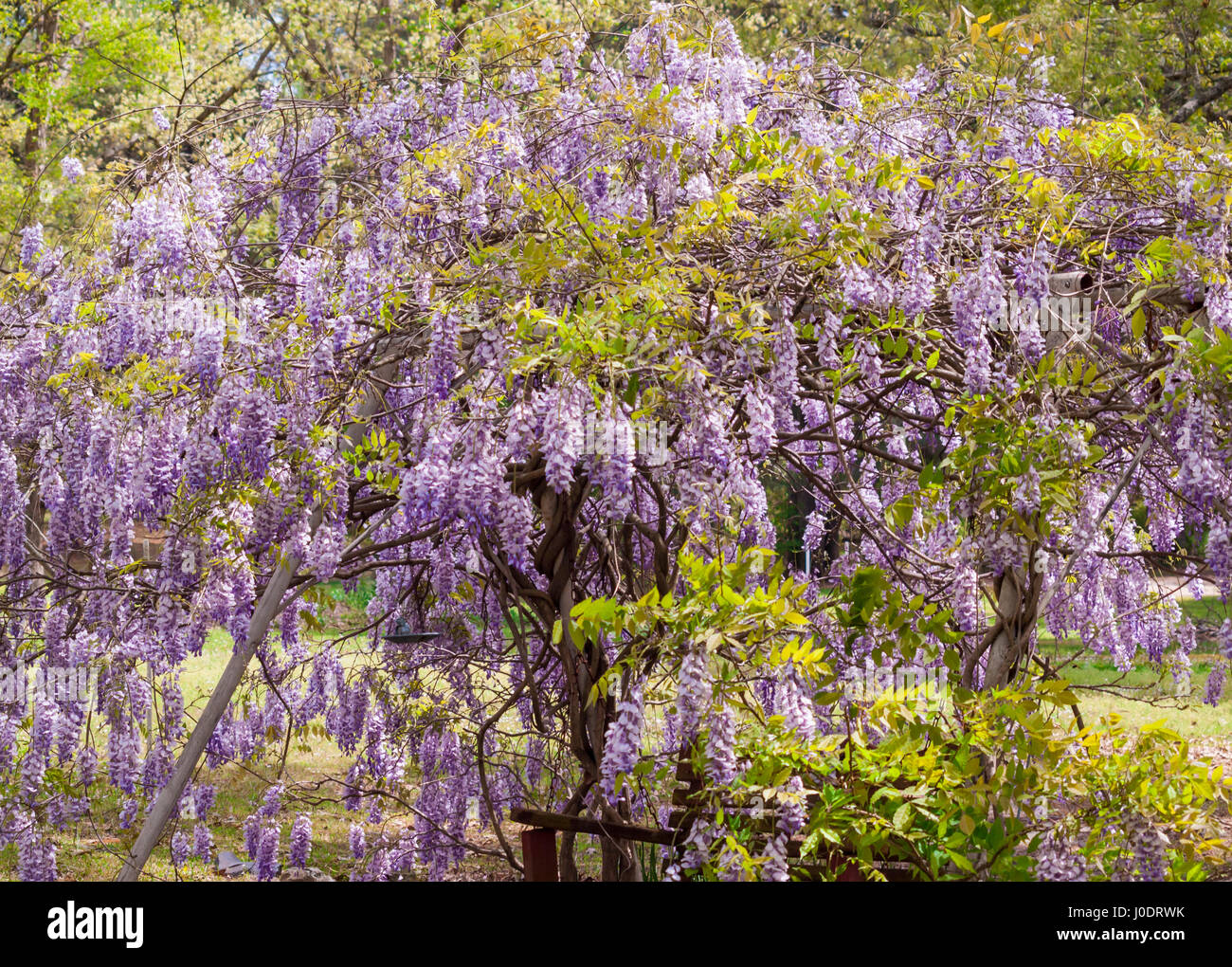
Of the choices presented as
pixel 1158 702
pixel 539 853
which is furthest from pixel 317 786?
pixel 1158 702

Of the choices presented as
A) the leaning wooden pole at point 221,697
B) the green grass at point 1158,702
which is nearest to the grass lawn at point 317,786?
the green grass at point 1158,702

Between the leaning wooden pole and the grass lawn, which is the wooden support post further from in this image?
the grass lawn

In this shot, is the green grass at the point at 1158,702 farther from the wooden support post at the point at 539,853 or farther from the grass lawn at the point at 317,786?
the wooden support post at the point at 539,853

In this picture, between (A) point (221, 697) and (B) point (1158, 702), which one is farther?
(B) point (1158, 702)

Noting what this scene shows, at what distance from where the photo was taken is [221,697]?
3.49 metres

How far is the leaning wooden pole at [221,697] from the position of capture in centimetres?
339

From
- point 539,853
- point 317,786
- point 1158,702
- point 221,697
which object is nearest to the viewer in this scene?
point 221,697

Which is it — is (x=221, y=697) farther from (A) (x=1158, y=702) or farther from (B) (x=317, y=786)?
(A) (x=1158, y=702)

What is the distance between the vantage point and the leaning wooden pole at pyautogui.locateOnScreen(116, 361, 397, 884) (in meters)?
3.39

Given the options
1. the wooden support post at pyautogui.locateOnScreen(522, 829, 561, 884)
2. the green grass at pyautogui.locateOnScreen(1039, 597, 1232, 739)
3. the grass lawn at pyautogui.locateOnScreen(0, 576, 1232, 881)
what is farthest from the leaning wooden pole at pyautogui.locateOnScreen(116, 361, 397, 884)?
the green grass at pyautogui.locateOnScreen(1039, 597, 1232, 739)
